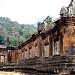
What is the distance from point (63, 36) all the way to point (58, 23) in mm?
1319

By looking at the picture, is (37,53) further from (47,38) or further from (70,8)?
(70,8)

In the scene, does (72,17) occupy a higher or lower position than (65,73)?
higher

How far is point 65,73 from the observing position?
17.0m

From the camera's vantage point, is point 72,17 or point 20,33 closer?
point 72,17

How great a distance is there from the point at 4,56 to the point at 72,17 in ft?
96.4

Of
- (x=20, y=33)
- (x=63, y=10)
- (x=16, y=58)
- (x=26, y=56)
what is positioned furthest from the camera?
(x=20, y=33)

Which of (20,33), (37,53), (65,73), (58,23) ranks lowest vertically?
(65,73)

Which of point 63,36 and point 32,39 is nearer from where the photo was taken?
point 63,36

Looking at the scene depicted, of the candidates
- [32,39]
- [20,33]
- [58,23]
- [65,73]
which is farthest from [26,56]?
[20,33]

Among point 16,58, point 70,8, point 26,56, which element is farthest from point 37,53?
point 16,58

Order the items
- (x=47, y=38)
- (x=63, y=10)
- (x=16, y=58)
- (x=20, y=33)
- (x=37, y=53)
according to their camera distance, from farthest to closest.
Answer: (x=20, y=33)
(x=16, y=58)
(x=37, y=53)
(x=47, y=38)
(x=63, y=10)

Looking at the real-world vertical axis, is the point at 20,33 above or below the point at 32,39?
above

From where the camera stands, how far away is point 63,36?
85.1 ft

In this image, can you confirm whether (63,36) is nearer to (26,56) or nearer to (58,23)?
(58,23)
